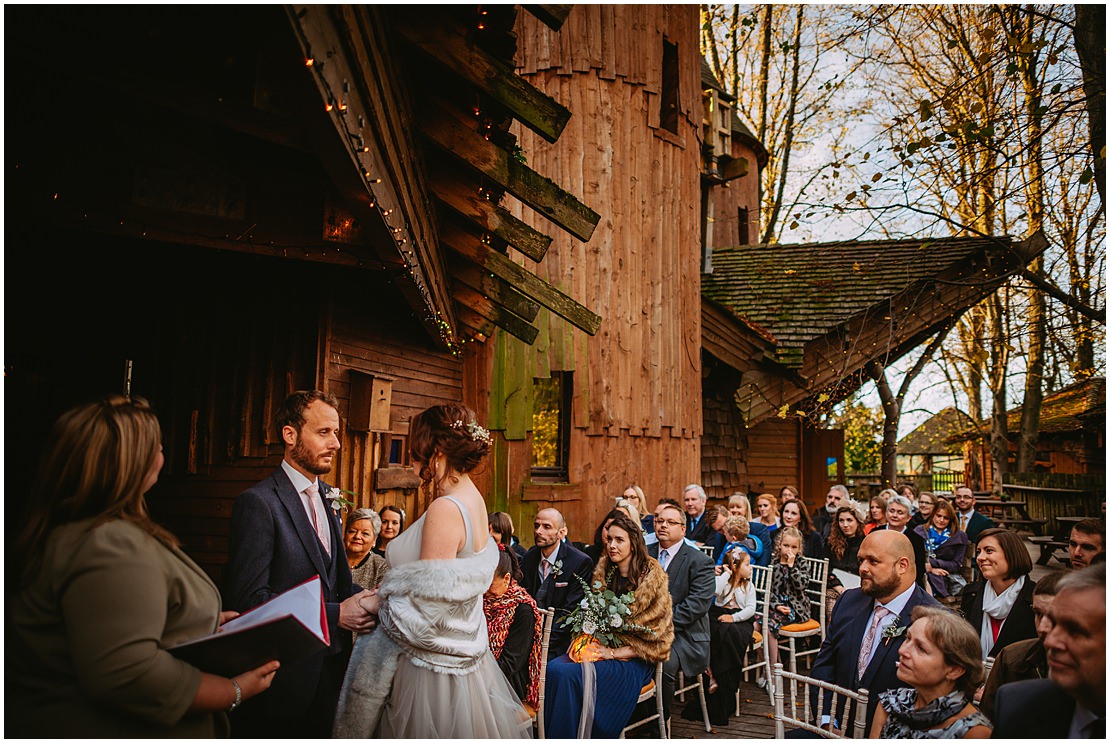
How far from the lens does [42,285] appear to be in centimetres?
498

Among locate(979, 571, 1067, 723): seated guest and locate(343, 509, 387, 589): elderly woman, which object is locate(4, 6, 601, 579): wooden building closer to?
locate(343, 509, 387, 589): elderly woman

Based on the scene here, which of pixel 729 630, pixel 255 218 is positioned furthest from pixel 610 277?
pixel 255 218

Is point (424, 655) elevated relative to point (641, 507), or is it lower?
lower

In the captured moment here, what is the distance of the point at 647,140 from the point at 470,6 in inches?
332

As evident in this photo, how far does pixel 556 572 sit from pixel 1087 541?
3.56m

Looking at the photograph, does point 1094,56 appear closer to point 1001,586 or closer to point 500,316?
point 1001,586

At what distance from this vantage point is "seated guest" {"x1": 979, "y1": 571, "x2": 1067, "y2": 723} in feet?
10.9

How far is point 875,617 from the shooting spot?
3963 millimetres

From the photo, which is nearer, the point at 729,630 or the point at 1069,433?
the point at 729,630

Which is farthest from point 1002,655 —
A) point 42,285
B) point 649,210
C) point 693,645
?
point 649,210

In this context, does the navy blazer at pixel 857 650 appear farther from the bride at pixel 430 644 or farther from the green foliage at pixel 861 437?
the green foliage at pixel 861 437

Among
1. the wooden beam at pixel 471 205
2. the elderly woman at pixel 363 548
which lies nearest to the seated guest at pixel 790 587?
the elderly woman at pixel 363 548

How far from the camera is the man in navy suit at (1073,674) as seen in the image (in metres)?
2.25

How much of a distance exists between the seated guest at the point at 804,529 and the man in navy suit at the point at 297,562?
6020 millimetres
